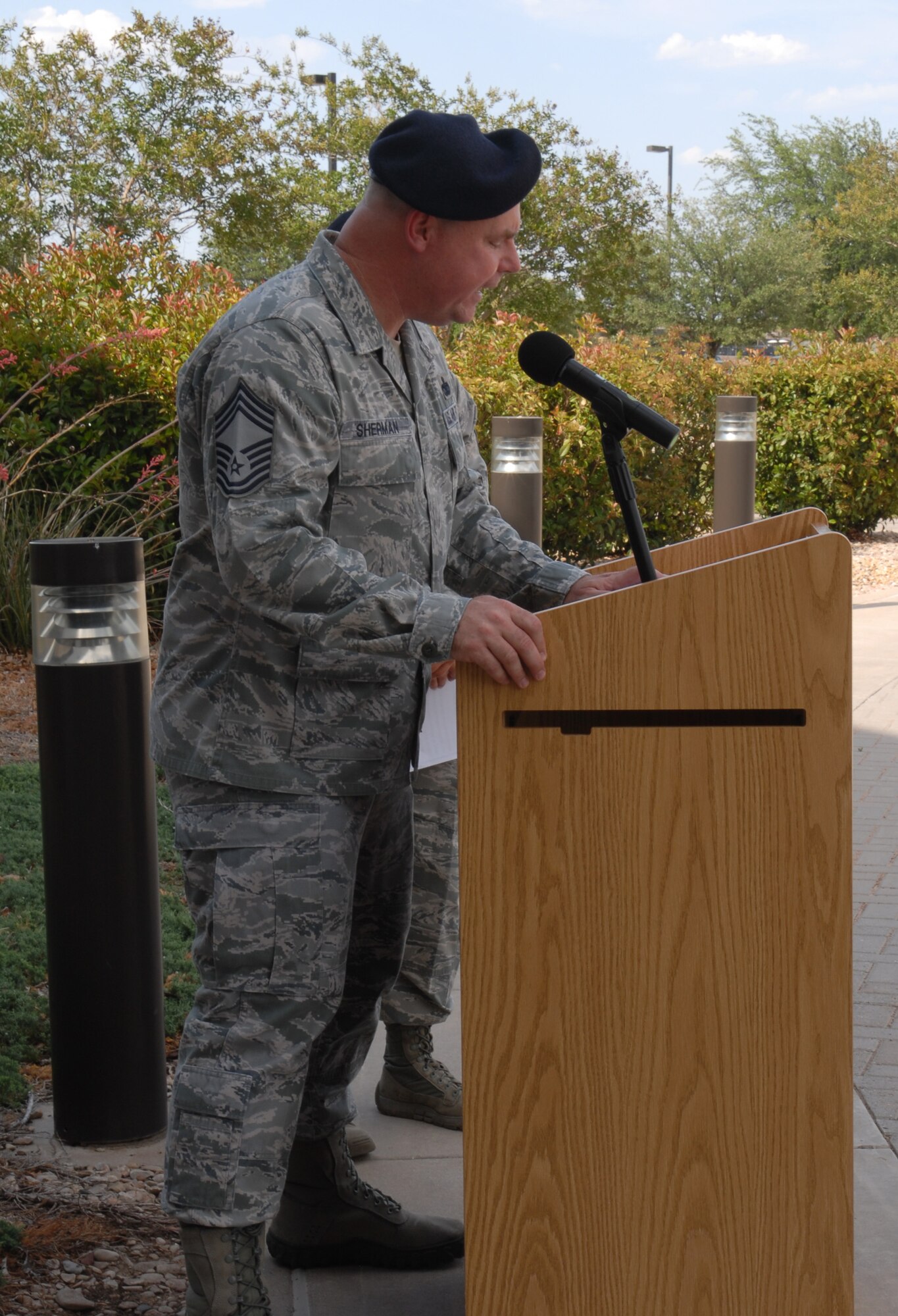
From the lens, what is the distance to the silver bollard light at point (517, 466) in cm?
646

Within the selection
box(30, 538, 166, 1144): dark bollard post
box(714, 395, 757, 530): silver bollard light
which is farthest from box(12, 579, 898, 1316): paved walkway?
box(714, 395, 757, 530): silver bollard light

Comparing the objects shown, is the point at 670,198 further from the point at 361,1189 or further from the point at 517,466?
A: the point at 361,1189

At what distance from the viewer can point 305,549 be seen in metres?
2.06

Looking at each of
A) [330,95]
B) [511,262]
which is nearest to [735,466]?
[511,262]

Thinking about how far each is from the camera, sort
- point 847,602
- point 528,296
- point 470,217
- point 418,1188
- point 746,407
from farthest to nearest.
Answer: point 528,296, point 746,407, point 418,1188, point 470,217, point 847,602

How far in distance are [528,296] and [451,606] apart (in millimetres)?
28149

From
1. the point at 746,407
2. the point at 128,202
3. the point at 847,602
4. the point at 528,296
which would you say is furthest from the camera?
the point at 528,296

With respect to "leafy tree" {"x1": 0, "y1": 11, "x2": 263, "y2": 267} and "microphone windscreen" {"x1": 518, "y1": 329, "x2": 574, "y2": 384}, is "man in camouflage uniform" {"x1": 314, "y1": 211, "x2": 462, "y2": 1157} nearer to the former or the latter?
"microphone windscreen" {"x1": 518, "y1": 329, "x2": 574, "y2": 384}

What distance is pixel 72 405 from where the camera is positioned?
31.0ft

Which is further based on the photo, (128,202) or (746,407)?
(128,202)

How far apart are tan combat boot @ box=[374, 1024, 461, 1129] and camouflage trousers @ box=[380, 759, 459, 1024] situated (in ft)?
0.17

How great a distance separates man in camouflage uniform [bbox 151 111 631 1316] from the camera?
2.10 meters

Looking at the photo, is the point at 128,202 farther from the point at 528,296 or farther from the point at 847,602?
the point at 847,602

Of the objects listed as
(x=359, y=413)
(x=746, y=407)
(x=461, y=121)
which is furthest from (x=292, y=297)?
(x=746, y=407)
